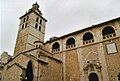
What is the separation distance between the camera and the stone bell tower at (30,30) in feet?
84.7

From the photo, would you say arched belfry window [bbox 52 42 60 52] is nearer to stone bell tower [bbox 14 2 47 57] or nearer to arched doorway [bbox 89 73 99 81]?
stone bell tower [bbox 14 2 47 57]

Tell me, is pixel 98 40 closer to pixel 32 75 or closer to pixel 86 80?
pixel 86 80

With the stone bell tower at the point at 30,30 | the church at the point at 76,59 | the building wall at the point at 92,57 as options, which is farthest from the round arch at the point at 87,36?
the stone bell tower at the point at 30,30

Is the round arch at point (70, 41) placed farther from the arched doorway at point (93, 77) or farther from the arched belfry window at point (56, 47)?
the arched doorway at point (93, 77)

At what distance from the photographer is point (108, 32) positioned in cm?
1841

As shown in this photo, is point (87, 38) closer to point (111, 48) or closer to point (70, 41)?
point (70, 41)

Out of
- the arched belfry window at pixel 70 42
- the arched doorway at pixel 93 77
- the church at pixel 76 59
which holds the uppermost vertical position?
the arched belfry window at pixel 70 42

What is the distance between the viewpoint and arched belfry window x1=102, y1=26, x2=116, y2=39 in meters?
17.5

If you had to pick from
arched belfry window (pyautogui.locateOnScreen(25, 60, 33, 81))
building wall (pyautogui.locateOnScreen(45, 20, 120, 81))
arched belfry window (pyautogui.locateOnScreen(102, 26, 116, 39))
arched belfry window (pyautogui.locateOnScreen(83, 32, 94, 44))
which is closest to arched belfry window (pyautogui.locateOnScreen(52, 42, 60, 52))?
building wall (pyautogui.locateOnScreen(45, 20, 120, 81))

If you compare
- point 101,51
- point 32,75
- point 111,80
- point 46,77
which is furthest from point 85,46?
point 32,75

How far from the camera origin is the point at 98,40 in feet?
59.0

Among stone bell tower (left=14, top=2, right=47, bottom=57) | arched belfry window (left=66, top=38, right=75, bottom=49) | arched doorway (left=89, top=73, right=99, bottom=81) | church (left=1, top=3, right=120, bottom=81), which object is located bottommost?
arched doorway (left=89, top=73, right=99, bottom=81)

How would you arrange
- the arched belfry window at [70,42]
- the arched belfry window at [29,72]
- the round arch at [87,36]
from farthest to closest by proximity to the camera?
1. the arched belfry window at [70,42]
2. the round arch at [87,36]
3. the arched belfry window at [29,72]

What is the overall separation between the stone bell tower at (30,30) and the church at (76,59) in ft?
18.5
